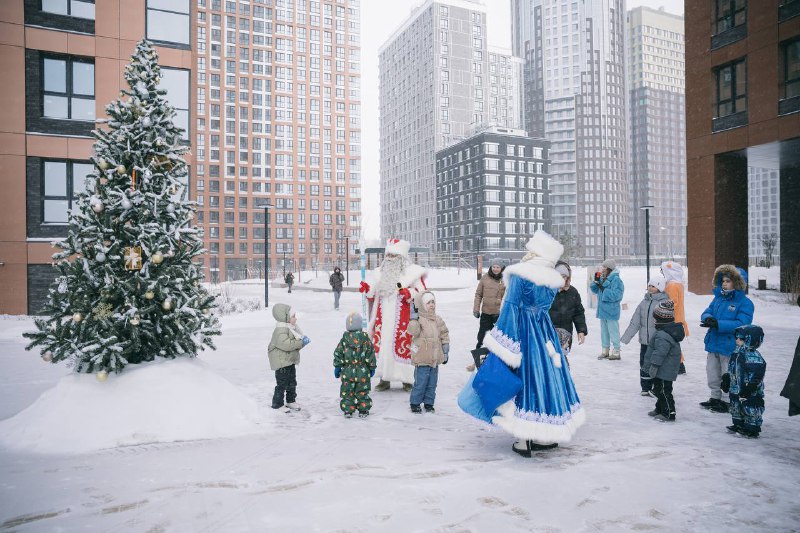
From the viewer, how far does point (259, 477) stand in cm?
477

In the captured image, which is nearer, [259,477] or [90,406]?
[259,477]

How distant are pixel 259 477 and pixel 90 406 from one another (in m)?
2.63

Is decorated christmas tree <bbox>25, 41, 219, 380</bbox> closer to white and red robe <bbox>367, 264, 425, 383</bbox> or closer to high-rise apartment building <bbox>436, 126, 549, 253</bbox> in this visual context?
white and red robe <bbox>367, 264, 425, 383</bbox>

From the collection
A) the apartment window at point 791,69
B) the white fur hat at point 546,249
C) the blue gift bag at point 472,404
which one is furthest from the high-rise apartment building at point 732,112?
the blue gift bag at point 472,404

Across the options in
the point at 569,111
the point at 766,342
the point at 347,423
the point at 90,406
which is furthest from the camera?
the point at 569,111

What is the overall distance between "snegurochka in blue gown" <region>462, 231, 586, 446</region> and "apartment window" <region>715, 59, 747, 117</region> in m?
23.7

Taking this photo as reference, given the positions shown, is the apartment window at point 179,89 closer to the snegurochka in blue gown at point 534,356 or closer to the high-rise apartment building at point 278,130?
the snegurochka in blue gown at point 534,356

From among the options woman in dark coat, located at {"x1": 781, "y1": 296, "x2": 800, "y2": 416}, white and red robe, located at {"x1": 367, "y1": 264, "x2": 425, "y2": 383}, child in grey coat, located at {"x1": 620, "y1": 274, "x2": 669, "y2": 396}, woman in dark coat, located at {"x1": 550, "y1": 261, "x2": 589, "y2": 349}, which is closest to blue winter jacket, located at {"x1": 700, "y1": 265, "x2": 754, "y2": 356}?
child in grey coat, located at {"x1": 620, "y1": 274, "x2": 669, "y2": 396}

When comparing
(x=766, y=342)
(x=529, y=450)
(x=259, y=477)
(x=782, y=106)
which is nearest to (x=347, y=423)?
(x=259, y=477)

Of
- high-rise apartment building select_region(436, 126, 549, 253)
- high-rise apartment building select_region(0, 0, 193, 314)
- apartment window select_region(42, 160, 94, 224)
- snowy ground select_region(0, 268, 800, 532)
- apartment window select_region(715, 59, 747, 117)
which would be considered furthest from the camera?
high-rise apartment building select_region(436, 126, 549, 253)

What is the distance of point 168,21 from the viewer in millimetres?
21922

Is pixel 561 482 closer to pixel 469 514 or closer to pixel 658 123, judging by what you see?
pixel 469 514

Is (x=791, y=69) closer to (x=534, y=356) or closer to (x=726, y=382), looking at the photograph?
(x=726, y=382)

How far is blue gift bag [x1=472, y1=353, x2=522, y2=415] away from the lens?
5.05 meters
